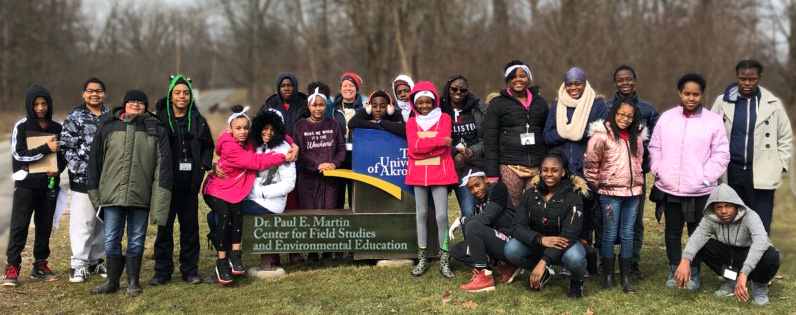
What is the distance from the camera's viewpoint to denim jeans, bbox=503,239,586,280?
18.5 feet

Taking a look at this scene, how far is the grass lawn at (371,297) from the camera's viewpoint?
5648 mm

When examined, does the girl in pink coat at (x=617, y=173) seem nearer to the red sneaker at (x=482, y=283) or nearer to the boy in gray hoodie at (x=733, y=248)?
the boy in gray hoodie at (x=733, y=248)

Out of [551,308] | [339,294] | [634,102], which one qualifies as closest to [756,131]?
[634,102]

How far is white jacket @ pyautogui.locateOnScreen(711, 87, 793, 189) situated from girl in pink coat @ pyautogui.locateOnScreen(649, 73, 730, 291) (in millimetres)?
420

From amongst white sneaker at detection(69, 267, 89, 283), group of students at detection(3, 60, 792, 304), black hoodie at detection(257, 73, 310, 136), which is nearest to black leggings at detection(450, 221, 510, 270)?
group of students at detection(3, 60, 792, 304)

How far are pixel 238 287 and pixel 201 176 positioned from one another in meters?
1.06

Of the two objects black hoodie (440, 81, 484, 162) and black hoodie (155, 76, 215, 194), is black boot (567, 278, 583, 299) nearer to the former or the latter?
black hoodie (440, 81, 484, 162)

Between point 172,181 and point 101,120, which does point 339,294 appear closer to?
point 172,181

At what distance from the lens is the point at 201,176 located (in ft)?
21.4

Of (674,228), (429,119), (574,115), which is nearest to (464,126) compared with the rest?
(429,119)

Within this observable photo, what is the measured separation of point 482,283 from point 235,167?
8.08 ft

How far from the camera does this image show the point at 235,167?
6.56 m

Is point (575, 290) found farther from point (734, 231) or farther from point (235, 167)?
point (235, 167)

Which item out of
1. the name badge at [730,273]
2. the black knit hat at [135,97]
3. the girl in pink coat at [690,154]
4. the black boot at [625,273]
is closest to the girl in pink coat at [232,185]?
the black knit hat at [135,97]
